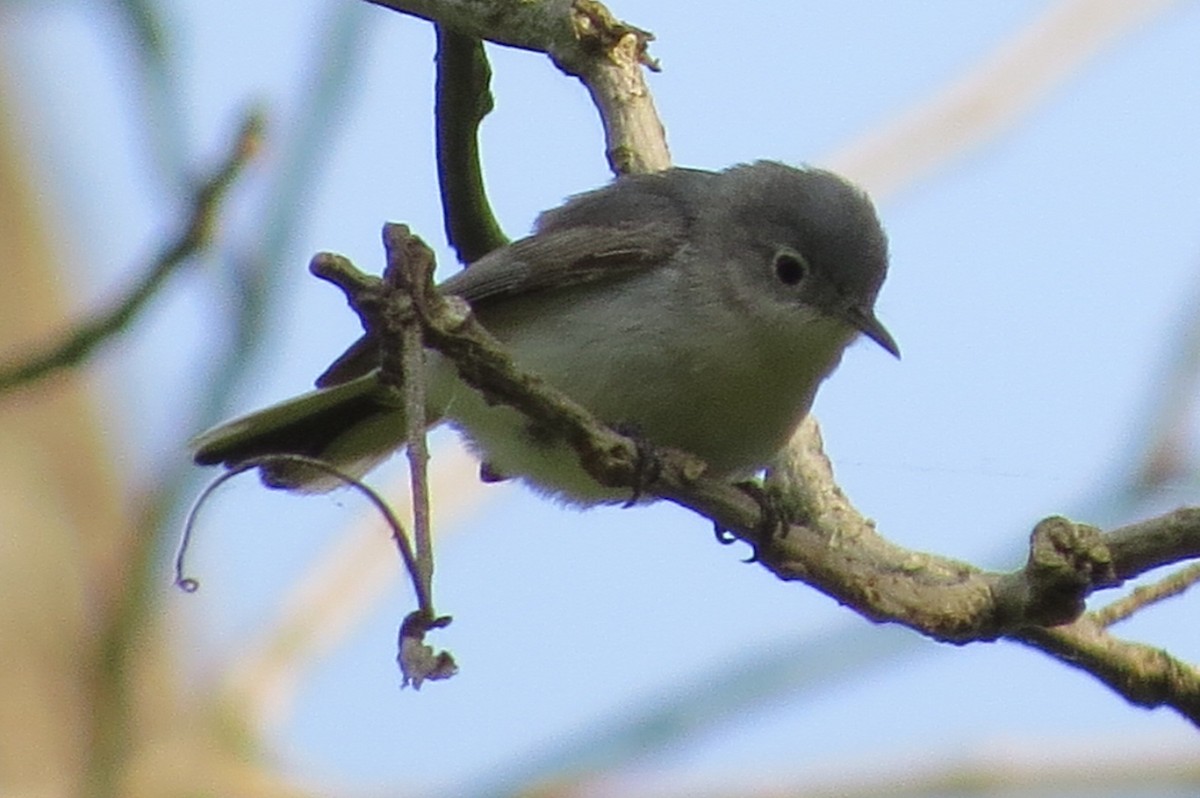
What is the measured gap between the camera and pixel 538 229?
3.68 meters

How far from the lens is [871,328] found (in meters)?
3.46

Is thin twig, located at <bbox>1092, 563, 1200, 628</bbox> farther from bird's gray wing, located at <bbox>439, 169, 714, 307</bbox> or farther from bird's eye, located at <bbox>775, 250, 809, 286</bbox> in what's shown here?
bird's gray wing, located at <bbox>439, 169, 714, 307</bbox>

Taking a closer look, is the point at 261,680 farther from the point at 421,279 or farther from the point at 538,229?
the point at 421,279

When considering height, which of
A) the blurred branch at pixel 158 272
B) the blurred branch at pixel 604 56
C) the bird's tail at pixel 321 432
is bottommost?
the blurred branch at pixel 158 272

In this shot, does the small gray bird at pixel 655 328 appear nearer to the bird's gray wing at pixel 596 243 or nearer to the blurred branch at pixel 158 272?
the bird's gray wing at pixel 596 243

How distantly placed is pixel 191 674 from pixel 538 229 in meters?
3.20

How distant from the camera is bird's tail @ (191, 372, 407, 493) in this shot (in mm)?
3412

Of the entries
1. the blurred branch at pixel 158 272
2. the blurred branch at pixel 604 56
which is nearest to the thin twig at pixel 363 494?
the blurred branch at pixel 158 272

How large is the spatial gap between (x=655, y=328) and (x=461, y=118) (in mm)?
491

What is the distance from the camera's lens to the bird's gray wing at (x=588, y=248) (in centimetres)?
344

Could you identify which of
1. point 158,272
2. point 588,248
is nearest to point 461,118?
A: point 588,248

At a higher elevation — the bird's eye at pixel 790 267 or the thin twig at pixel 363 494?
the bird's eye at pixel 790 267

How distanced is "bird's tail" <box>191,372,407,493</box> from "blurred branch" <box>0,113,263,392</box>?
568mm

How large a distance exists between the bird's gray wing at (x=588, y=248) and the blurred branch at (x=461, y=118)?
114 mm
